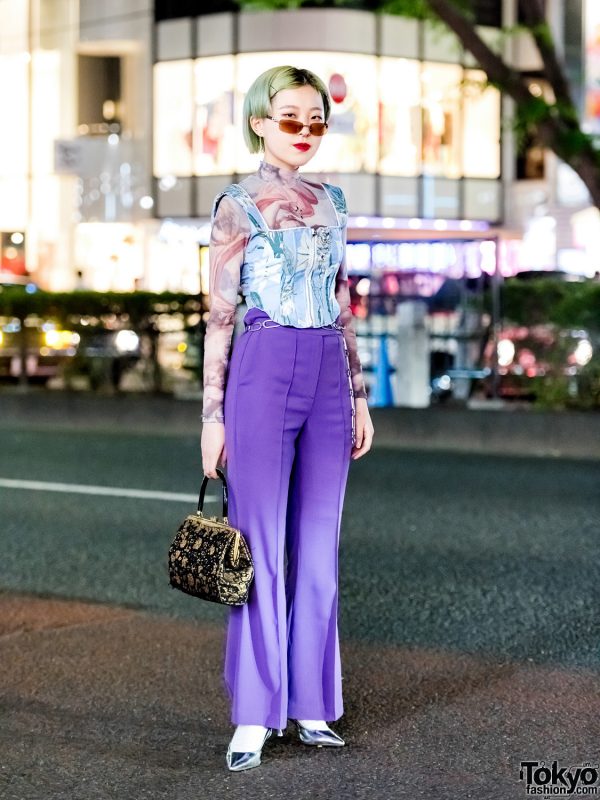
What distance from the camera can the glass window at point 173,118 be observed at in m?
36.0

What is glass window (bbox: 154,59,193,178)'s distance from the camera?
1417 inches

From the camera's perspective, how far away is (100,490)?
33.4 feet

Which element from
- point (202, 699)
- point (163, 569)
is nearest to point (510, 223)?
point (163, 569)

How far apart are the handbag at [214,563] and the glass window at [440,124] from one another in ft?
109

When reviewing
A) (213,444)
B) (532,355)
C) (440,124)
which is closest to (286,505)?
(213,444)

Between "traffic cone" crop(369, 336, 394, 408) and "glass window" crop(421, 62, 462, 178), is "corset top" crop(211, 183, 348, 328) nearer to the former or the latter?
"traffic cone" crop(369, 336, 394, 408)

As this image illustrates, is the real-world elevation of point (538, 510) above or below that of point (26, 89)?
below

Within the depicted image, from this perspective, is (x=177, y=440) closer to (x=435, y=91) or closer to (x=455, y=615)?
(x=455, y=615)

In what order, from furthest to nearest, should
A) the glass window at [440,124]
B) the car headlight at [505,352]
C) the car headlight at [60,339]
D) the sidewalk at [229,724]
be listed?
the glass window at [440,124] → the car headlight at [60,339] → the car headlight at [505,352] → the sidewalk at [229,724]

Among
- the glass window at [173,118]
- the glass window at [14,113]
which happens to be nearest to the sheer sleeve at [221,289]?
the glass window at [173,118]

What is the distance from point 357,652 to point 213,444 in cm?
170

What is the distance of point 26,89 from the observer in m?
40.3

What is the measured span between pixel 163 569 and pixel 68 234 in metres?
33.1

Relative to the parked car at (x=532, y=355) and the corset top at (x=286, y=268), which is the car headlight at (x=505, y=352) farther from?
the corset top at (x=286, y=268)
